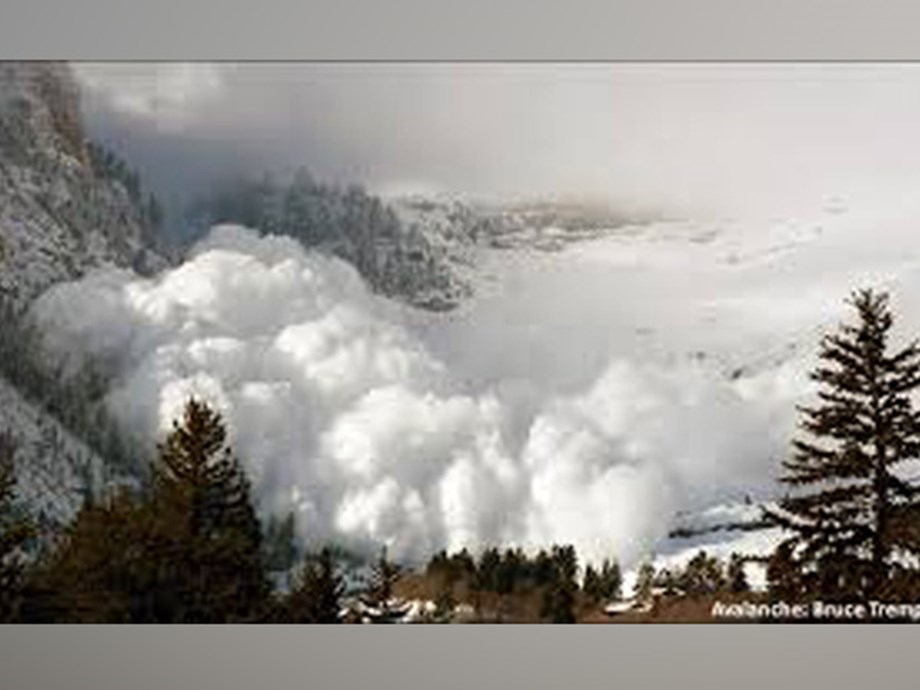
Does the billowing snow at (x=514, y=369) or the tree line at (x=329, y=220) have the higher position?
the tree line at (x=329, y=220)

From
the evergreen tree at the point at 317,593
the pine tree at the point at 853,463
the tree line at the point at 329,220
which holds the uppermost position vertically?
the tree line at the point at 329,220

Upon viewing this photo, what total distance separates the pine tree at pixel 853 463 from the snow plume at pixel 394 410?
4.5 inches

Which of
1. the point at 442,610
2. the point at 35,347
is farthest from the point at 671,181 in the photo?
the point at 35,347

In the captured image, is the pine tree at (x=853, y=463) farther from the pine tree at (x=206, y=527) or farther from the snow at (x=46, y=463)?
the snow at (x=46, y=463)

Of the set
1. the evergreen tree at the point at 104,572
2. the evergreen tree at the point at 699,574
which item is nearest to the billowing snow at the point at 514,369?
the evergreen tree at the point at 699,574

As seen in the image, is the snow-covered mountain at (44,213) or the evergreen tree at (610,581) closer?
the evergreen tree at (610,581)

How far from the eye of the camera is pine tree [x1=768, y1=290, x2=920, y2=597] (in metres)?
6.25

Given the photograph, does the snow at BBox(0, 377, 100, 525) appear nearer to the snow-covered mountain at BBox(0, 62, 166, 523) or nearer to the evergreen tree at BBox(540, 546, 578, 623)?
the snow-covered mountain at BBox(0, 62, 166, 523)

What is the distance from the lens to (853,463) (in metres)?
6.28

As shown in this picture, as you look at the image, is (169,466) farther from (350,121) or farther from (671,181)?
(671,181)

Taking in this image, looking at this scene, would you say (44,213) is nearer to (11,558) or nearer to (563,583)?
(11,558)

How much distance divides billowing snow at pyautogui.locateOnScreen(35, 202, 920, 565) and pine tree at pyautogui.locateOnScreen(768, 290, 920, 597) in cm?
6

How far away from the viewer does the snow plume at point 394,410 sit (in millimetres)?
6281

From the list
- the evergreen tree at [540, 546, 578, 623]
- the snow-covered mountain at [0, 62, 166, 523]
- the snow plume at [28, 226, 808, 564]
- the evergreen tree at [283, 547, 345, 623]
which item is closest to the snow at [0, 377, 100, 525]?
the snow-covered mountain at [0, 62, 166, 523]
